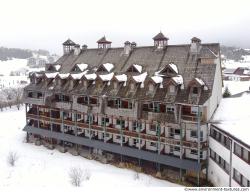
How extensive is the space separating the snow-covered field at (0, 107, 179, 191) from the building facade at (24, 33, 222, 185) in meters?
2.53

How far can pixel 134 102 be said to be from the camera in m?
43.6

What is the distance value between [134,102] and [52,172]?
14939 millimetres

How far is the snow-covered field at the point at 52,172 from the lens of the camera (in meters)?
38.6

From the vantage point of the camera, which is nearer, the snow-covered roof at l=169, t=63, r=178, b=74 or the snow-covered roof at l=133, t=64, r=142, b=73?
the snow-covered roof at l=169, t=63, r=178, b=74

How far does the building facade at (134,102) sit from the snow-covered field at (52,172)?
2.53 metres

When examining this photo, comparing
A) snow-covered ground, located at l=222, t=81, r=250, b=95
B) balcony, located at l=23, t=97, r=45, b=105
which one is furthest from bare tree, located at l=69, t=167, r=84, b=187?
snow-covered ground, located at l=222, t=81, r=250, b=95

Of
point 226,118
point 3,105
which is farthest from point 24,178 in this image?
point 3,105

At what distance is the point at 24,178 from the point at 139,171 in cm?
1553

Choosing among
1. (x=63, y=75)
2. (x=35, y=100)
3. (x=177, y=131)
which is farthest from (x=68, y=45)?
(x=177, y=131)

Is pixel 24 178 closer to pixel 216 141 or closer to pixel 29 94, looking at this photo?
pixel 29 94

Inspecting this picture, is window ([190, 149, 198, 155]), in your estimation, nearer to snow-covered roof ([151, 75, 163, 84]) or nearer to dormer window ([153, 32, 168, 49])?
snow-covered roof ([151, 75, 163, 84])

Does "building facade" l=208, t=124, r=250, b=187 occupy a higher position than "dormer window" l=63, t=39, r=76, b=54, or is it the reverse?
"dormer window" l=63, t=39, r=76, b=54

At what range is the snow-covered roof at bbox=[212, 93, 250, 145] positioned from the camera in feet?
106

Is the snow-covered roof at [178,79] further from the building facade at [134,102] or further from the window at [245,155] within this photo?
the window at [245,155]
